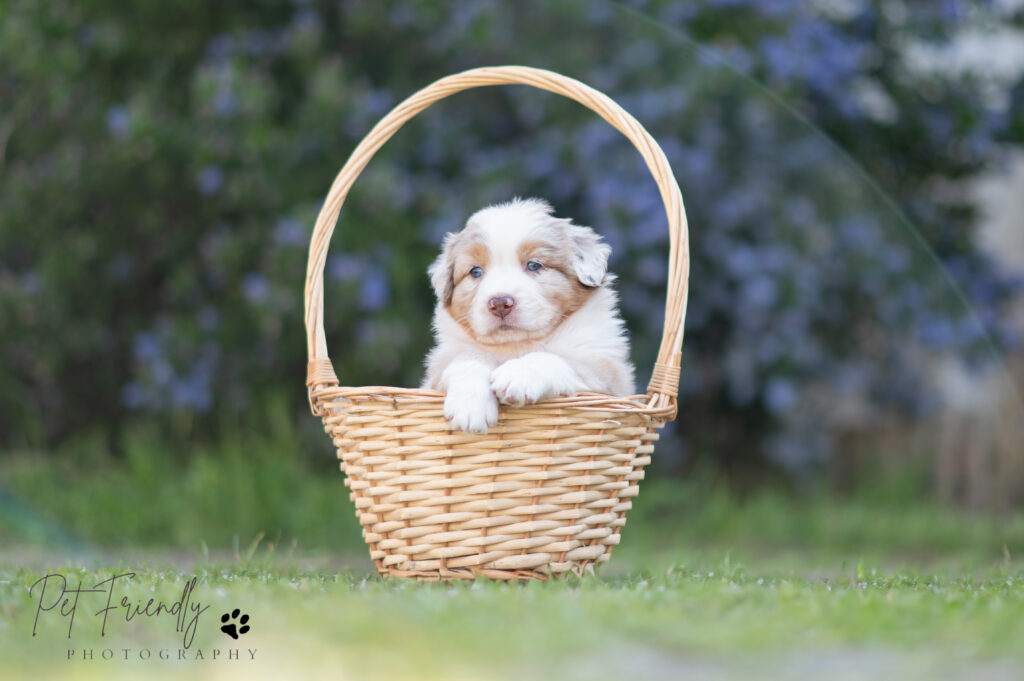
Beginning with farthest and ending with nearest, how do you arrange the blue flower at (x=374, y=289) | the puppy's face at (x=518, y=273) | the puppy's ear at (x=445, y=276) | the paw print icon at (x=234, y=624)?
the blue flower at (x=374, y=289), the puppy's ear at (x=445, y=276), the puppy's face at (x=518, y=273), the paw print icon at (x=234, y=624)

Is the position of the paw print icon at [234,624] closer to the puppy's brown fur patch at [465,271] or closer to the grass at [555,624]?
the grass at [555,624]

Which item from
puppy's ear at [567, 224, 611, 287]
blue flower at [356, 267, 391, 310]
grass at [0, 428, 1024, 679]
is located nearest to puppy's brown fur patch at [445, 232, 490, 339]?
puppy's ear at [567, 224, 611, 287]

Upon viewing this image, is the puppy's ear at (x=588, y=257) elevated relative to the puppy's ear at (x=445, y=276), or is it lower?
elevated

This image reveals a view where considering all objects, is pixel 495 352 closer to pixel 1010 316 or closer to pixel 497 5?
pixel 497 5

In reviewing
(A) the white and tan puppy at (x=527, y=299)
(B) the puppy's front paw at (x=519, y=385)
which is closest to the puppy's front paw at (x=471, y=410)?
(B) the puppy's front paw at (x=519, y=385)

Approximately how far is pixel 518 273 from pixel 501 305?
0.13 m

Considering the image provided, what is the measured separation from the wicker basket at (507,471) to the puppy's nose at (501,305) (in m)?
0.31

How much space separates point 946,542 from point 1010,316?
187 cm

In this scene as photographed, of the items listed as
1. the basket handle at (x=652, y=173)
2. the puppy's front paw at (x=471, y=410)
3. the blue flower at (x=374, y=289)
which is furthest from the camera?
the blue flower at (x=374, y=289)

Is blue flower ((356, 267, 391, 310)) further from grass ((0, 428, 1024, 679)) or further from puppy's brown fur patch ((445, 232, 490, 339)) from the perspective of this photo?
A: puppy's brown fur patch ((445, 232, 490, 339))

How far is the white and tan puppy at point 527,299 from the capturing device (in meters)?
2.42

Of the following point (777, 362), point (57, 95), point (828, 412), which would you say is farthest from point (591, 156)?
point (57, 95)

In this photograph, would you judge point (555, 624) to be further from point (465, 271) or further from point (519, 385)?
point (465, 271)

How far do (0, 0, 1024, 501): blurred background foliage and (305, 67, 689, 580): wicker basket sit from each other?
91.4 inches
